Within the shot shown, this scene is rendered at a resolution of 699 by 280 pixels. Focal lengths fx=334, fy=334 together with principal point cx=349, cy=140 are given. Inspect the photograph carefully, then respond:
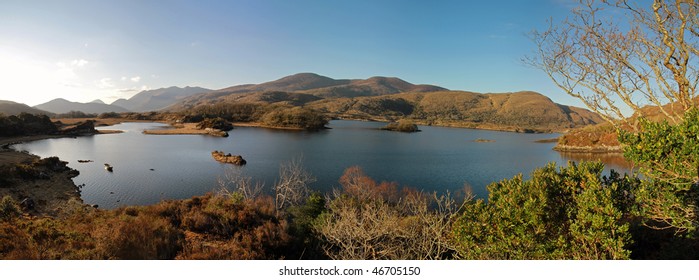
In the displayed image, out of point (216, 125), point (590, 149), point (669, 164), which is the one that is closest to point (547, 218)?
point (669, 164)

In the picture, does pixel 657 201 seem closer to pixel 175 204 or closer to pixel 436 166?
pixel 175 204

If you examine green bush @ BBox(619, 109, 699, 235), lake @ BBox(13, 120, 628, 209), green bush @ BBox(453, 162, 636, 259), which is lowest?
lake @ BBox(13, 120, 628, 209)

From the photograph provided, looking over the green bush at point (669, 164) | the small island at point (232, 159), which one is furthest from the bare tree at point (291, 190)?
the green bush at point (669, 164)

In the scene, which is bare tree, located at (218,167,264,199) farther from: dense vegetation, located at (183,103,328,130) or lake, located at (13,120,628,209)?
dense vegetation, located at (183,103,328,130)

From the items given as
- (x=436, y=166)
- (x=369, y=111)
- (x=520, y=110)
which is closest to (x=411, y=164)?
(x=436, y=166)

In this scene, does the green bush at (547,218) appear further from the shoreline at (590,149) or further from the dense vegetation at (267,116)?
the dense vegetation at (267,116)

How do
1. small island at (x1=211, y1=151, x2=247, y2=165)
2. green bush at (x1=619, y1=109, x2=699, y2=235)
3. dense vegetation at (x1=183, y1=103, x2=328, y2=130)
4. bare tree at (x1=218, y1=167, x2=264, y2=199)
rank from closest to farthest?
green bush at (x1=619, y1=109, x2=699, y2=235) → bare tree at (x1=218, y1=167, x2=264, y2=199) → small island at (x1=211, y1=151, x2=247, y2=165) → dense vegetation at (x1=183, y1=103, x2=328, y2=130)

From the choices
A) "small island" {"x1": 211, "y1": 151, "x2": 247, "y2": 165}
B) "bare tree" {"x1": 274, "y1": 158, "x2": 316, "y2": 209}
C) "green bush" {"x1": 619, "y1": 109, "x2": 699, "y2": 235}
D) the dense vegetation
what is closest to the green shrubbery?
the dense vegetation

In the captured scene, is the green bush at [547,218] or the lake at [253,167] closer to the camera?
the green bush at [547,218]

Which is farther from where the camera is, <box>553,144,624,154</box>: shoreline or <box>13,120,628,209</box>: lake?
<box>553,144,624,154</box>: shoreline

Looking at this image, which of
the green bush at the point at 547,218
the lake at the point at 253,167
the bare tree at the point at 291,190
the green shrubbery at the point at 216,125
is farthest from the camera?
the green shrubbery at the point at 216,125

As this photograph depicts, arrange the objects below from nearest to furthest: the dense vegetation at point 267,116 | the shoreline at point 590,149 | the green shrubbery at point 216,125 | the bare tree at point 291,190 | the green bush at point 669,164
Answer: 1. the green bush at point 669,164
2. the bare tree at point 291,190
3. the shoreline at point 590,149
4. the green shrubbery at point 216,125
5. the dense vegetation at point 267,116

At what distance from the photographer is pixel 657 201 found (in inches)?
294

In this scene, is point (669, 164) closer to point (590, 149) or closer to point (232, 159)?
point (232, 159)
